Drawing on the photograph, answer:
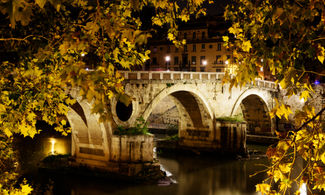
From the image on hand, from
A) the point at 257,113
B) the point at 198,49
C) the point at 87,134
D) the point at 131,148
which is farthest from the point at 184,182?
the point at 198,49

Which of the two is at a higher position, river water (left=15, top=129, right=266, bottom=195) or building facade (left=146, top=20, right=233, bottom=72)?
building facade (left=146, top=20, right=233, bottom=72)

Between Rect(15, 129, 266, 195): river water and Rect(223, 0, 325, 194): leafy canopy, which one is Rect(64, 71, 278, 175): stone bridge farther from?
Rect(223, 0, 325, 194): leafy canopy

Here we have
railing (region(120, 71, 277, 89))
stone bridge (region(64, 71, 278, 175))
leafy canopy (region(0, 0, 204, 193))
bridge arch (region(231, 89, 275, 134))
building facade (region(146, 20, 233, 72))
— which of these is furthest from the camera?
building facade (region(146, 20, 233, 72))

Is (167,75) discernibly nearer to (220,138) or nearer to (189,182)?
(189,182)

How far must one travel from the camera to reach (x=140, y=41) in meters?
2.79

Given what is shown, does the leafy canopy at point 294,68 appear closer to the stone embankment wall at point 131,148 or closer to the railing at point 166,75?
the stone embankment wall at point 131,148

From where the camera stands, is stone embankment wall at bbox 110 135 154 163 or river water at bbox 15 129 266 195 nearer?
river water at bbox 15 129 266 195

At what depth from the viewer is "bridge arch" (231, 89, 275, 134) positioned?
100ft

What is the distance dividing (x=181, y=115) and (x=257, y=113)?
31.7ft

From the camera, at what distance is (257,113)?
3206cm

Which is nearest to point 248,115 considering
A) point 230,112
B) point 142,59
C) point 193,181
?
point 230,112

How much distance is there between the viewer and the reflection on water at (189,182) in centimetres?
1451

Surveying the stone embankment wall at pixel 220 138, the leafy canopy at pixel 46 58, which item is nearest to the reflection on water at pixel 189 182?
the stone embankment wall at pixel 220 138

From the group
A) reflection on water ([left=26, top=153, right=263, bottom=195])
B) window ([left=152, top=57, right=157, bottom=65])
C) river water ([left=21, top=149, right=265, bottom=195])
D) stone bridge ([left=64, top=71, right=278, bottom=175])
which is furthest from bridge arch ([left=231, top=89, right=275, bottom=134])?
window ([left=152, top=57, right=157, bottom=65])
